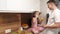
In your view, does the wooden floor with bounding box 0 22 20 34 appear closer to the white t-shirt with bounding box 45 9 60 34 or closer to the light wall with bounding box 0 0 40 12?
the light wall with bounding box 0 0 40 12

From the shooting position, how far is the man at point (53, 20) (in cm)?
129

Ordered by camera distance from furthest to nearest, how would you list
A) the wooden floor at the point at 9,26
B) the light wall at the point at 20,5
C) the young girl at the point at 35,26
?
the young girl at the point at 35,26, the wooden floor at the point at 9,26, the light wall at the point at 20,5

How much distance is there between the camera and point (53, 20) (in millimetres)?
1342

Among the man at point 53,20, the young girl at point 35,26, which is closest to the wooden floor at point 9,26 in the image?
the young girl at point 35,26

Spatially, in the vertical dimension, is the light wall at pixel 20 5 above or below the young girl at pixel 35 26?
above

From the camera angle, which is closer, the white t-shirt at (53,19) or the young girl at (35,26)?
the white t-shirt at (53,19)

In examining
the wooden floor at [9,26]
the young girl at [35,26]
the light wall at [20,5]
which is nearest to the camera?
the light wall at [20,5]

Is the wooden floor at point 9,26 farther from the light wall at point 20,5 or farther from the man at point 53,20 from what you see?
the man at point 53,20

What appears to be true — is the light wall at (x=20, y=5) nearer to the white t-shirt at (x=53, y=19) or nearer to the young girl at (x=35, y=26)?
A: the young girl at (x=35, y=26)

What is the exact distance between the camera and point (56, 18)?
1.29 metres

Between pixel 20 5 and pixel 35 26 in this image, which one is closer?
pixel 20 5

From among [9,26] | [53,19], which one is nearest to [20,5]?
[9,26]

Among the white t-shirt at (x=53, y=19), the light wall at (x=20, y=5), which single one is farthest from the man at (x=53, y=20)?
the light wall at (x=20, y=5)

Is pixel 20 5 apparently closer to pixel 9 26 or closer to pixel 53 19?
pixel 9 26
